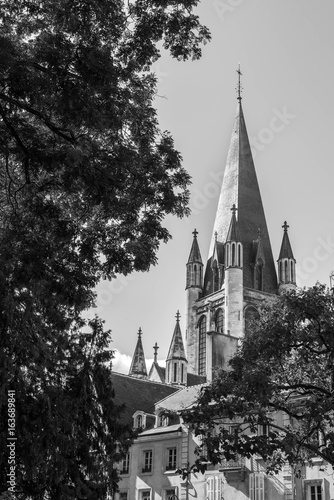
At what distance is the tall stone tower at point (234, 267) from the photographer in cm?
6769

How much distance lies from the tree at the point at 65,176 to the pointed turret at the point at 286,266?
2340 inches

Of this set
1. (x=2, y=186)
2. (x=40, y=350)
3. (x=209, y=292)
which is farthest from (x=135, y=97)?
(x=209, y=292)

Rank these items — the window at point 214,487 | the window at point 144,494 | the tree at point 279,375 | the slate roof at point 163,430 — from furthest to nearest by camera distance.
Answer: the slate roof at point 163,430, the window at point 144,494, the window at point 214,487, the tree at point 279,375

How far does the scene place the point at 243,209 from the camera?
74.9 meters

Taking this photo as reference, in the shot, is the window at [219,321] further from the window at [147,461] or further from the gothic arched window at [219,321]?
the window at [147,461]

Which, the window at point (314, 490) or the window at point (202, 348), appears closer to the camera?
the window at point (314, 490)

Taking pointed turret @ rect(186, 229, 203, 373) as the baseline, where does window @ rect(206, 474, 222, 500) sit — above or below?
below

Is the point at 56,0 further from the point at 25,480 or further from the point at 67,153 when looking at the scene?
the point at 25,480

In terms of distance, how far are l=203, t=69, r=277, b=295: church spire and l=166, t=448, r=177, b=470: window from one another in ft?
115

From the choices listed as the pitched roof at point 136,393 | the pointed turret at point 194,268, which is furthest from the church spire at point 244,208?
the pitched roof at point 136,393

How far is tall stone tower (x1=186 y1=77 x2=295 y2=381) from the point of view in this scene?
67.7 metres

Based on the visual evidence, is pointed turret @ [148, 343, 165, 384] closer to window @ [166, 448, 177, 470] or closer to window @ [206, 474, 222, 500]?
window @ [166, 448, 177, 470]

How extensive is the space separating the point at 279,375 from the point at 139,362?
2159 inches

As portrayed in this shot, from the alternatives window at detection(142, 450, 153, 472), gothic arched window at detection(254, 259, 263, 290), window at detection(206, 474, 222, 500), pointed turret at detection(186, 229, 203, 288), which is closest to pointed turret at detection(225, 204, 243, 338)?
gothic arched window at detection(254, 259, 263, 290)
